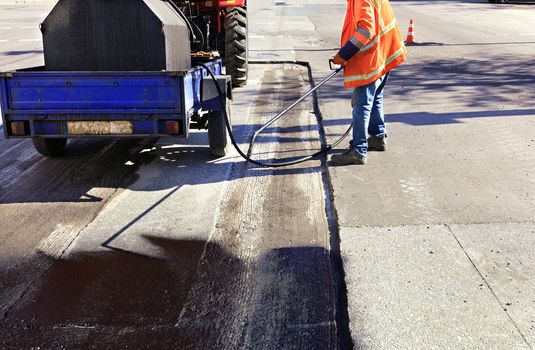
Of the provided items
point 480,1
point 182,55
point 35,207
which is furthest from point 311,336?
point 480,1

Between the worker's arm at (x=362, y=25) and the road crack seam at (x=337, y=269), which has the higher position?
the worker's arm at (x=362, y=25)

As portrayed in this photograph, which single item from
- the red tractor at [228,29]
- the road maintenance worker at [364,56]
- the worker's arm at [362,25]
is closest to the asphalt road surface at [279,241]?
the road maintenance worker at [364,56]

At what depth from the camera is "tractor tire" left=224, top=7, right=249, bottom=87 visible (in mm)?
9812

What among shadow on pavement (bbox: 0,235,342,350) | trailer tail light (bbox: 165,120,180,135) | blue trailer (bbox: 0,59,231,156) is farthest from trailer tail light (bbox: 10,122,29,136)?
shadow on pavement (bbox: 0,235,342,350)

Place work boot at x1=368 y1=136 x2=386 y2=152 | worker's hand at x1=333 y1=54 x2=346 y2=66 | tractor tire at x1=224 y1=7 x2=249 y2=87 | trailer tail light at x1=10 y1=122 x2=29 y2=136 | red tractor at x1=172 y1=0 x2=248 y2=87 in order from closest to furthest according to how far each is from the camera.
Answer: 1. trailer tail light at x1=10 y1=122 x2=29 y2=136
2. worker's hand at x1=333 y1=54 x2=346 y2=66
3. work boot at x1=368 y1=136 x2=386 y2=152
4. red tractor at x1=172 y1=0 x2=248 y2=87
5. tractor tire at x1=224 y1=7 x2=249 y2=87

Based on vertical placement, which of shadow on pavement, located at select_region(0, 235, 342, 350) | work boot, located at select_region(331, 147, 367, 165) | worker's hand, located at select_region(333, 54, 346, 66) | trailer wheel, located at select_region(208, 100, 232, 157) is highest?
worker's hand, located at select_region(333, 54, 346, 66)

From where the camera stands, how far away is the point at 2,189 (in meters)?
5.40

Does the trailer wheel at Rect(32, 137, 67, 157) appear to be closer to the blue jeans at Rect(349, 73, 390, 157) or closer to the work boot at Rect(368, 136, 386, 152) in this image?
the blue jeans at Rect(349, 73, 390, 157)

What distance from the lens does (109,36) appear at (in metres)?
5.59

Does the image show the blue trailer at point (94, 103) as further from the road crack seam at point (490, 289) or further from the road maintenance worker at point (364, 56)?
the road crack seam at point (490, 289)

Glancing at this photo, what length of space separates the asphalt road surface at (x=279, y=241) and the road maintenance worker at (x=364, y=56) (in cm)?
39

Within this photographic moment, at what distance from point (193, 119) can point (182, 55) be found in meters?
0.69

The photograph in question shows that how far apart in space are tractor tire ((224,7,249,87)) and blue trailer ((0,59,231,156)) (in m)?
4.73

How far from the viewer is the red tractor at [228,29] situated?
31.0ft
